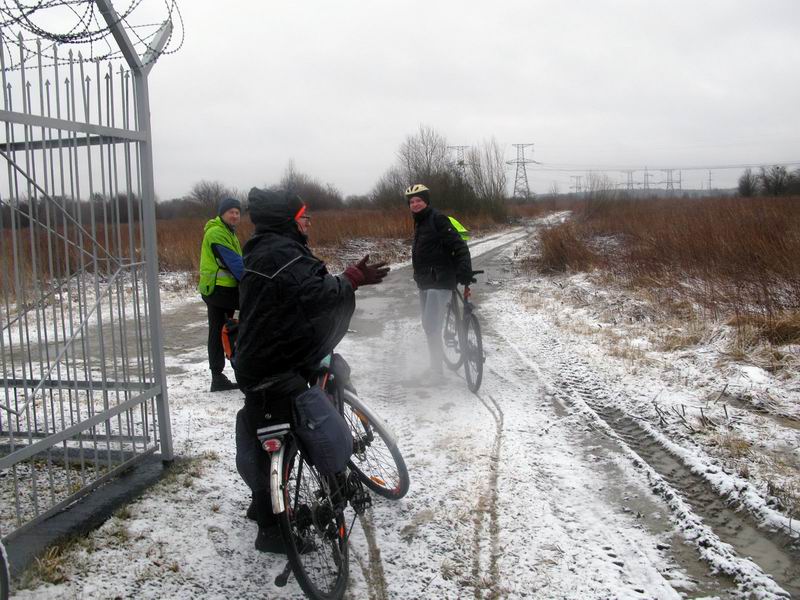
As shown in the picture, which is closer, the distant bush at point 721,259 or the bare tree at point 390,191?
the distant bush at point 721,259

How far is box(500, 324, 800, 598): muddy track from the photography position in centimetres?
324

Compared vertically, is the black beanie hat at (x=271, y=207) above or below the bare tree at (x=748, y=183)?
below

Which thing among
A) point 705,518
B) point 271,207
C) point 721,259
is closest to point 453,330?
point 705,518

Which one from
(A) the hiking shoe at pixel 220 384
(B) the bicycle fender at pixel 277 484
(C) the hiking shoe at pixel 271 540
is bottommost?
(C) the hiking shoe at pixel 271 540

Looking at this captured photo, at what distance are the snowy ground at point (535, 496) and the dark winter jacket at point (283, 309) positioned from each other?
1.13 metres

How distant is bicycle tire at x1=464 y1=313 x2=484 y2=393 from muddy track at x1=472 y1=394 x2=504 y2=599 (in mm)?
1504

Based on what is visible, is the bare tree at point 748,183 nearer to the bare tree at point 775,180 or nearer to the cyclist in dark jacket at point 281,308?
the bare tree at point 775,180

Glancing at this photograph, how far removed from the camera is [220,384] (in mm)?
6367

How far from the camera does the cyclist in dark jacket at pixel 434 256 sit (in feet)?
22.1

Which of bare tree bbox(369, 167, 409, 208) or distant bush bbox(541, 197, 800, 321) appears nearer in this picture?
distant bush bbox(541, 197, 800, 321)

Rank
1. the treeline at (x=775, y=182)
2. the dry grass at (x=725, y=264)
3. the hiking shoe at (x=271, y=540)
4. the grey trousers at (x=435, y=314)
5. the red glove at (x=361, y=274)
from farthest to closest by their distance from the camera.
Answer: the treeline at (x=775, y=182), the dry grass at (x=725, y=264), the grey trousers at (x=435, y=314), the hiking shoe at (x=271, y=540), the red glove at (x=361, y=274)

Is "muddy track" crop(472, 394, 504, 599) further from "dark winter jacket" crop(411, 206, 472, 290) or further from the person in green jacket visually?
the person in green jacket

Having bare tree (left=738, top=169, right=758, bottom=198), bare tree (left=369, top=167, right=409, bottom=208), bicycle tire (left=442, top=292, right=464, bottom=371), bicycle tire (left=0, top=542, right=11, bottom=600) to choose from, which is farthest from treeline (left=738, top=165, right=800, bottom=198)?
Result: bicycle tire (left=0, top=542, right=11, bottom=600)

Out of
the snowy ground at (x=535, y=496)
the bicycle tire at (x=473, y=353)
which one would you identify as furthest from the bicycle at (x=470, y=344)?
the snowy ground at (x=535, y=496)
